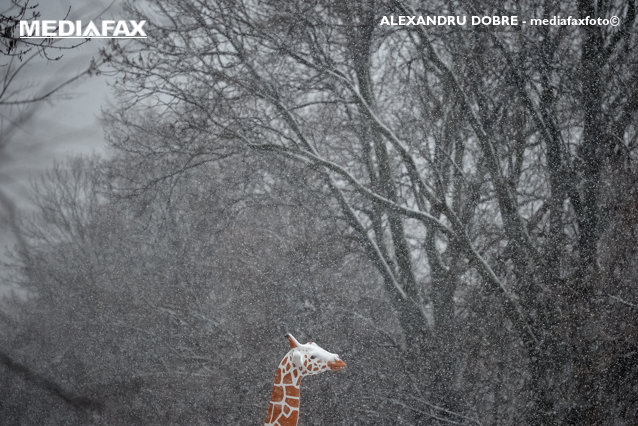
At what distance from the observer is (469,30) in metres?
4.84

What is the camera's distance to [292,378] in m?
2.95

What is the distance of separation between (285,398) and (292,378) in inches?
4.2

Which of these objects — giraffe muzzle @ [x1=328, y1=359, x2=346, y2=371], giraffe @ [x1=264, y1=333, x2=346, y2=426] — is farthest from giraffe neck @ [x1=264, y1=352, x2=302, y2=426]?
giraffe muzzle @ [x1=328, y1=359, x2=346, y2=371]

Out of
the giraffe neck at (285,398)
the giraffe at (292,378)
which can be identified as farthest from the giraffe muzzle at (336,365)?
the giraffe neck at (285,398)

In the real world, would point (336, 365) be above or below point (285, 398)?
above

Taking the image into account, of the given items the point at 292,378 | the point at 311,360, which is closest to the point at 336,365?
the point at 311,360

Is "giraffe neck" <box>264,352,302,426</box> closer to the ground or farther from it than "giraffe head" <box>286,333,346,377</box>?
closer to the ground

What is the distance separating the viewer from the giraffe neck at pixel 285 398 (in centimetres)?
293

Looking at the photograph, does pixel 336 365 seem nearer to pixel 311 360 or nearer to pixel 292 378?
pixel 311 360

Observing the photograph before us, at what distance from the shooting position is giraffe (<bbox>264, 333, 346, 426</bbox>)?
9.61 ft

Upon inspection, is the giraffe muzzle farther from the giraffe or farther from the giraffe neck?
the giraffe neck

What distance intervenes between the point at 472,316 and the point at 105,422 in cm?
592

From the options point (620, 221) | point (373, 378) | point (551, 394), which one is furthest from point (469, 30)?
point (373, 378)

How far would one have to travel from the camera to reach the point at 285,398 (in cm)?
294
